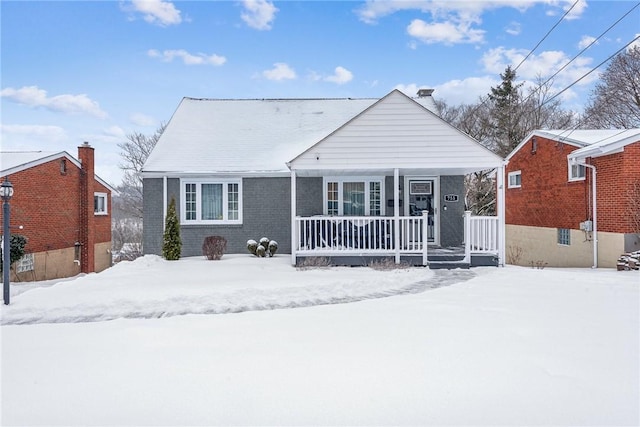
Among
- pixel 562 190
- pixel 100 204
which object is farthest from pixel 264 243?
pixel 100 204

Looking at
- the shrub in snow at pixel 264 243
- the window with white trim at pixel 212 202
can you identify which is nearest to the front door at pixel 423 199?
the shrub in snow at pixel 264 243

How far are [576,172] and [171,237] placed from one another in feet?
49.1

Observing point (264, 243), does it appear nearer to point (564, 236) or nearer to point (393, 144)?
point (393, 144)

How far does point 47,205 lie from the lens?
19.4m

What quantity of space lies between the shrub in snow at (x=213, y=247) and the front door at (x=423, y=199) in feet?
20.0

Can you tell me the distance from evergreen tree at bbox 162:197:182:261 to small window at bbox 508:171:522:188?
16.7 m

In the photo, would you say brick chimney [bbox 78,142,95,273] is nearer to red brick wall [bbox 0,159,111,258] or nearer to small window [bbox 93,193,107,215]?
red brick wall [bbox 0,159,111,258]

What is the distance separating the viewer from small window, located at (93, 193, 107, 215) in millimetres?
24158

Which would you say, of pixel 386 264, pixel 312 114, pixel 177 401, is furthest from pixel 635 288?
pixel 312 114

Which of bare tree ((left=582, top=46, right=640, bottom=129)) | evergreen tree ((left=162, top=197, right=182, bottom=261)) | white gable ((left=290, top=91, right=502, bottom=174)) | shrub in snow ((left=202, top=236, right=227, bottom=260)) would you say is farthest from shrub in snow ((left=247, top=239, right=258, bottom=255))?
bare tree ((left=582, top=46, right=640, bottom=129))

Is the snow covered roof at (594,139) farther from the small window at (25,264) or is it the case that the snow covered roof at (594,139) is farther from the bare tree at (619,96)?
the small window at (25,264)

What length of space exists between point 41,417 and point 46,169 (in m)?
19.3

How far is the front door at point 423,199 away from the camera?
13562mm

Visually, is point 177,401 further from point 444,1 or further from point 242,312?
point 444,1
